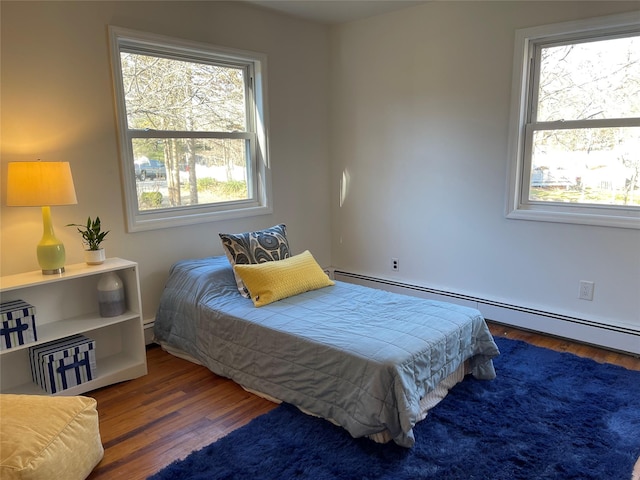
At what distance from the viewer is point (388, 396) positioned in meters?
1.96

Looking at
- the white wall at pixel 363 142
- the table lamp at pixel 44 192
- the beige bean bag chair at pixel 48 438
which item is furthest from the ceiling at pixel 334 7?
the beige bean bag chair at pixel 48 438

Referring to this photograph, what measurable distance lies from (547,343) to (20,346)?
317 cm

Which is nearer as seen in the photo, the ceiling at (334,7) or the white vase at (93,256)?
the white vase at (93,256)

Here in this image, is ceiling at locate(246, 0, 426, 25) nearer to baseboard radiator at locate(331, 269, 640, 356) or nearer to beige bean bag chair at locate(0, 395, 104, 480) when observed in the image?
baseboard radiator at locate(331, 269, 640, 356)

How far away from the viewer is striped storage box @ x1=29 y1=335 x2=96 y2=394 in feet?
7.77

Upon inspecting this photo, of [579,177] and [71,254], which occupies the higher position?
[579,177]

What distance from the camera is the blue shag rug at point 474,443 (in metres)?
1.86

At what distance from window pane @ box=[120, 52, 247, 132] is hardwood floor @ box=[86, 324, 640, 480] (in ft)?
5.37

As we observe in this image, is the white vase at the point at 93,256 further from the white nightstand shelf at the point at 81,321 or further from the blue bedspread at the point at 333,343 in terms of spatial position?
the blue bedspread at the point at 333,343

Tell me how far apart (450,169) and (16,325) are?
2.99 meters

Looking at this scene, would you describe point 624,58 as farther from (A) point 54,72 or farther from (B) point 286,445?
(A) point 54,72

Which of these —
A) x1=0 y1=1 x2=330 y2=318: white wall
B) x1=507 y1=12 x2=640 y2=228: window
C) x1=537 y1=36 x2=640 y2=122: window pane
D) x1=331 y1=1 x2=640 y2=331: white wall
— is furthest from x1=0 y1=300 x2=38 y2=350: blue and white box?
x1=537 y1=36 x2=640 y2=122: window pane

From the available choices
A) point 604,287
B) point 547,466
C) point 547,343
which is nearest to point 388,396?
point 547,466

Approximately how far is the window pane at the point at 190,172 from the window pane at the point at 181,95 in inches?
4.8
